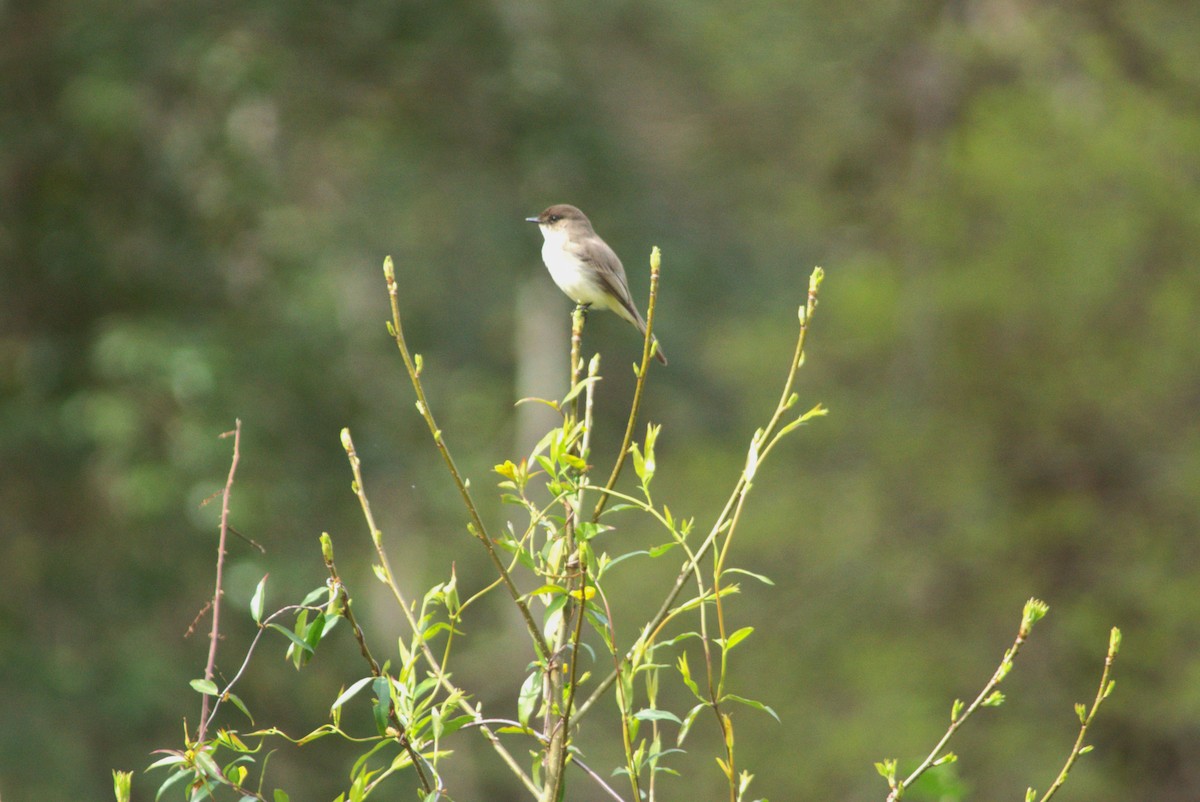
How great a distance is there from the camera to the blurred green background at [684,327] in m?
10.9

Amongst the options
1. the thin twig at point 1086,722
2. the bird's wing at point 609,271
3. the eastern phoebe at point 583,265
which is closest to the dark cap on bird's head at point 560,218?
the eastern phoebe at point 583,265

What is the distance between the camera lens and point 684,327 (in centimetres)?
1623

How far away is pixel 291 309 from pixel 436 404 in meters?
6.09

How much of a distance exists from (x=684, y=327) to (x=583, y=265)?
35.6 ft

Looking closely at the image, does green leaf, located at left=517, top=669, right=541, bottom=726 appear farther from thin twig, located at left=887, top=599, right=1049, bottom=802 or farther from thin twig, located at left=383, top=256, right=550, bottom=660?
thin twig, located at left=887, top=599, right=1049, bottom=802

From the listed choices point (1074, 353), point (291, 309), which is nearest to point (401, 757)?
point (291, 309)

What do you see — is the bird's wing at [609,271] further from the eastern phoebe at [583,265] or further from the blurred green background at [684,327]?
the blurred green background at [684,327]

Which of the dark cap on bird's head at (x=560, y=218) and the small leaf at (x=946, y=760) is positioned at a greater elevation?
the small leaf at (x=946, y=760)

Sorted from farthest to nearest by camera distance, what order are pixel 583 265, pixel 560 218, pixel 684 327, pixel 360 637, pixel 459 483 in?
pixel 684 327
pixel 560 218
pixel 583 265
pixel 459 483
pixel 360 637

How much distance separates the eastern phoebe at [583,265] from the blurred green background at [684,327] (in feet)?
14.6

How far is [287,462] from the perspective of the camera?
10.9 m

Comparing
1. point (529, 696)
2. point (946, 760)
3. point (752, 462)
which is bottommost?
point (529, 696)

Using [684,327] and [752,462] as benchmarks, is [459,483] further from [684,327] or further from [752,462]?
[684,327]

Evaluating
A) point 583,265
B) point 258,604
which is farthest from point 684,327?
point 258,604
